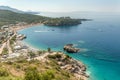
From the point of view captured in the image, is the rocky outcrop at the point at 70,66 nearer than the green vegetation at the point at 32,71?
No

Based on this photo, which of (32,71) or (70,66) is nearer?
(32,71)

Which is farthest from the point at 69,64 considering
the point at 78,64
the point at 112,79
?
the point at 112,79

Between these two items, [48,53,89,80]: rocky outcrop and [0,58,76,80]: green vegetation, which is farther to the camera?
[48,53,89,80]: rocky outcrop

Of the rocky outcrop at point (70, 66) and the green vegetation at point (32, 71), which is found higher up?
the green vegetation at point (32, 71)

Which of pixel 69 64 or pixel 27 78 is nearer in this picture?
pixel 27 78

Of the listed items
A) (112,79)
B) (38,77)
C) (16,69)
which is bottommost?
(112,79)

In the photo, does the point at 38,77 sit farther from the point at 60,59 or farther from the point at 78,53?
the point at 78,53

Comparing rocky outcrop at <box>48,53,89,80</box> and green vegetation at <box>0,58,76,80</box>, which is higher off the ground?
green vegetation at <box>0,58,76,80</box>

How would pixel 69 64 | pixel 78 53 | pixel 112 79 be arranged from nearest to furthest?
1. pixel 112 79
2. pixel 69 64
3. pixel 78 53

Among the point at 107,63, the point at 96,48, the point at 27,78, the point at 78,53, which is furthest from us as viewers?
the point at 96,48

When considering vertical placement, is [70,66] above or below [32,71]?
below

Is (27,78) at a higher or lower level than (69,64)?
higher
